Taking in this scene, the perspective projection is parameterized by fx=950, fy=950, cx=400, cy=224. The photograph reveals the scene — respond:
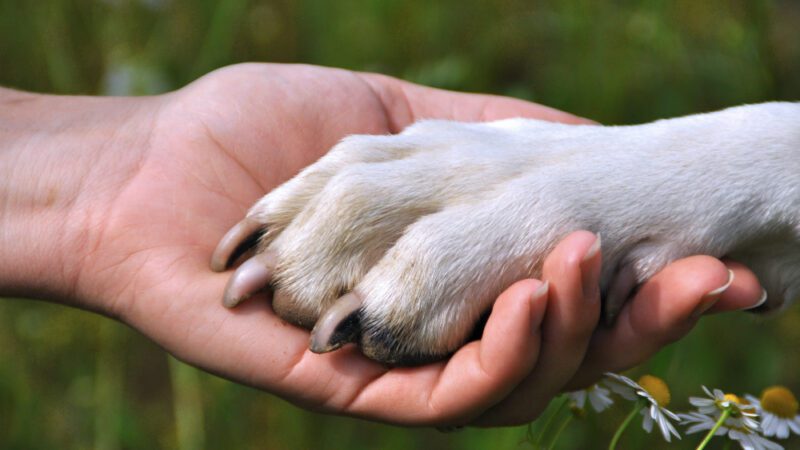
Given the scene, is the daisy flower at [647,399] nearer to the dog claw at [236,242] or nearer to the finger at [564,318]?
the finger at [564,318]

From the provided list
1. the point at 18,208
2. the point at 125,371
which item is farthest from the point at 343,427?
the point at 18,208

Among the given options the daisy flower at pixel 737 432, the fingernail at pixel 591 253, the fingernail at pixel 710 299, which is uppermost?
the fingernail at pixel 591 253

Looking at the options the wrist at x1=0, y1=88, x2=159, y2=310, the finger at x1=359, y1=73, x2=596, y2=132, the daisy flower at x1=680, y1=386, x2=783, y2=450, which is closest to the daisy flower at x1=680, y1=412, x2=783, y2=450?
the daisy flower at x1=680, y1=386, x2=783, y2=450

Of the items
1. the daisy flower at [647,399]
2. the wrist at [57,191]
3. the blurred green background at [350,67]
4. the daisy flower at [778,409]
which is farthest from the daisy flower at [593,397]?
the wrist at [57,191]

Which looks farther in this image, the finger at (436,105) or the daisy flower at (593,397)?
the finger at (436,105)

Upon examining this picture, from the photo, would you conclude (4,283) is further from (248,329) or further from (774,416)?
(774,416)

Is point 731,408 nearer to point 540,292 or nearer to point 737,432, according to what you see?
point 737,432

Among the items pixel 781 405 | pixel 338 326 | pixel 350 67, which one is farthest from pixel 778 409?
pixel 350 67
